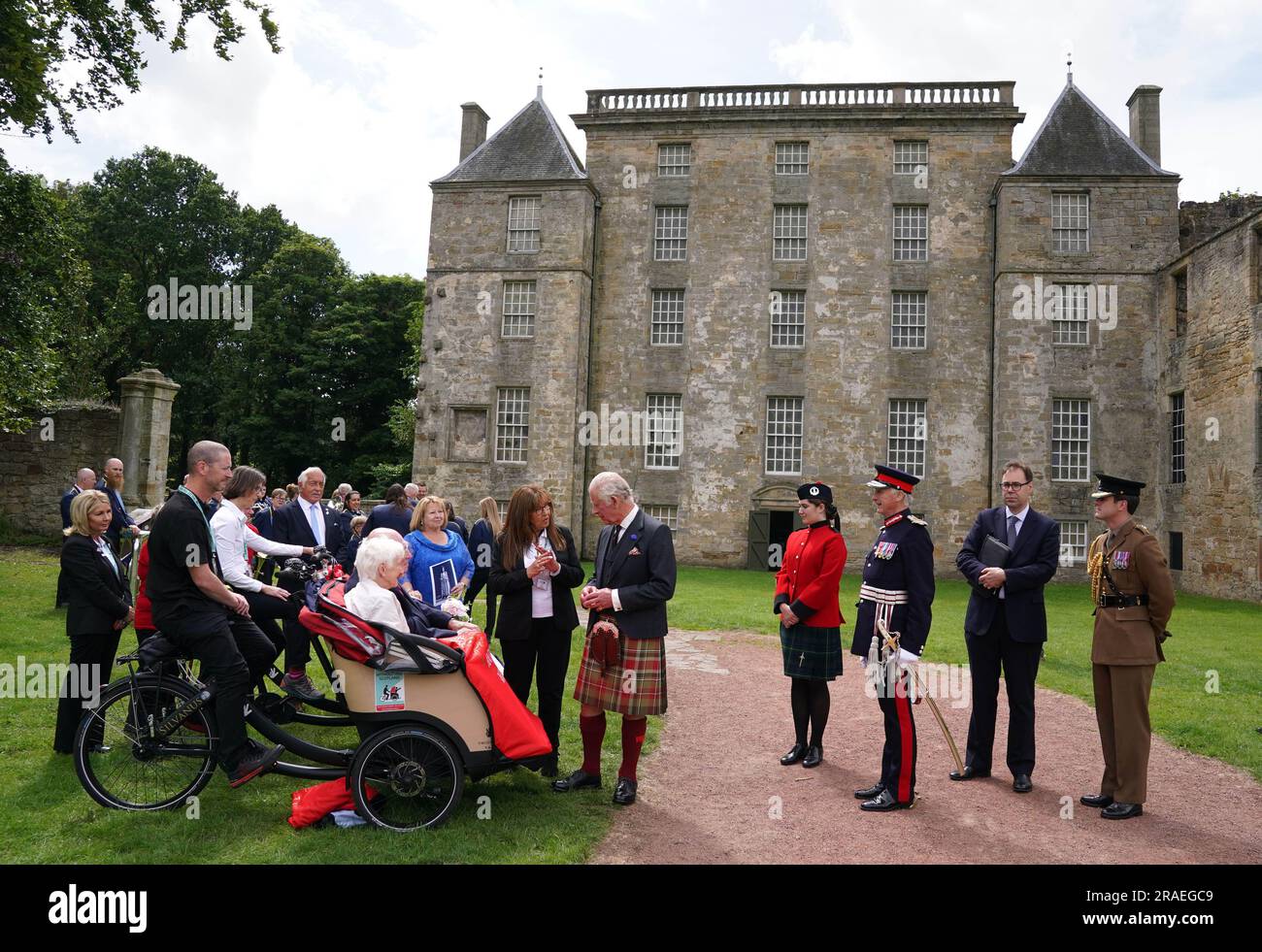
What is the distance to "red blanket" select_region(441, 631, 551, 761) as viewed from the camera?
211 inches

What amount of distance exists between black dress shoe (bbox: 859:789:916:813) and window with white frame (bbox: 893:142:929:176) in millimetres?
26128

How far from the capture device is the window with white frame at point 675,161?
28906 mm

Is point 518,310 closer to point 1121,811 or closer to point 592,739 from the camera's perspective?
point 592,739

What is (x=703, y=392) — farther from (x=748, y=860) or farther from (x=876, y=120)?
(x=748, y=860)

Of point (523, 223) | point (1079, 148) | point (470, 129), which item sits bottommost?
point (523, 223)

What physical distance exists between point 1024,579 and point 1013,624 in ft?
1.27

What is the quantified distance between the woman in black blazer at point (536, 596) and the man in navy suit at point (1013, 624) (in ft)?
10.7

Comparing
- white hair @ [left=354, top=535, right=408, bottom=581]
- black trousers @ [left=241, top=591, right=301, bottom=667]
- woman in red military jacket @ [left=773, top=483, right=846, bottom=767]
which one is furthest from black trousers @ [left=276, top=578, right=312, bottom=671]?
woman in red military jacket @ [left=773, top=483, right=846, bottom=767]

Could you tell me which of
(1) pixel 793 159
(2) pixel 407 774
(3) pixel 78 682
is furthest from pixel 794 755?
(1) pixel 793 159

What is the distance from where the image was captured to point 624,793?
19.4 ft

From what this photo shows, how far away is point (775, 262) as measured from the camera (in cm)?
2795

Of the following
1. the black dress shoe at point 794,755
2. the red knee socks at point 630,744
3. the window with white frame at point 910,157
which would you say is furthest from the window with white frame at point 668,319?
the red knee socks at point 630,744

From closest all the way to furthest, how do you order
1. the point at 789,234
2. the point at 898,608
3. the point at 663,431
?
1. the point at 898,608
2. the point at 789,234
3. the point at 663,431
